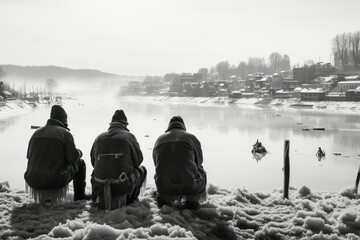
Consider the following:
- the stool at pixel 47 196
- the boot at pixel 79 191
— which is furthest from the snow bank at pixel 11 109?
the stool at pixel 47 196

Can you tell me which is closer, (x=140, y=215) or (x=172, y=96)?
(x=140, y=215)

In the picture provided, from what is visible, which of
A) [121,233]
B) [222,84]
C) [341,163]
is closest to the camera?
[121,233]

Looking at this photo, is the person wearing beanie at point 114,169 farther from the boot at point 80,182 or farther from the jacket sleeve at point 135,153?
the boot at point 80,182

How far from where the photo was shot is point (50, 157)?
21.1 feet

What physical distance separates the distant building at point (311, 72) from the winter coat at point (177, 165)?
126273mm

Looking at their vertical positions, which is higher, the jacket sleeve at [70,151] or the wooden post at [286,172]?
the jacket sleeve at [70,151]

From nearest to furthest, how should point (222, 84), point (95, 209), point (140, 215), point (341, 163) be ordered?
point (140, 215), point (95, 209), point (341, 163), point (222, 84)

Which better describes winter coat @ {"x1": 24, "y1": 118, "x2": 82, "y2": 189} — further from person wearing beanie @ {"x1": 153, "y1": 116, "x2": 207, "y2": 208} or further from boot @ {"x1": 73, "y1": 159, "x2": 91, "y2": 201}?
person wearing beanie @ {"x1": 153, "y1": 116, "x2": 207, "y2": 208}

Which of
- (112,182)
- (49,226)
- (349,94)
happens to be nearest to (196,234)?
(112,182)

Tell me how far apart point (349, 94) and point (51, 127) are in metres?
90.0

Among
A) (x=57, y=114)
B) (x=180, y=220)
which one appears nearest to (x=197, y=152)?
(x=180, y=220)

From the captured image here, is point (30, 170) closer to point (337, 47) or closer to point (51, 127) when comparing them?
point (51, 127)

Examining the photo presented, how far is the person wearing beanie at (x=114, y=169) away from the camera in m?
6.15

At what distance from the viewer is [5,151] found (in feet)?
74.4
